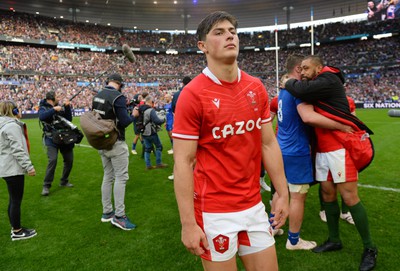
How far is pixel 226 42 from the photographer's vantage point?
1.77 m

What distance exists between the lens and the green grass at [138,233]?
349 cm

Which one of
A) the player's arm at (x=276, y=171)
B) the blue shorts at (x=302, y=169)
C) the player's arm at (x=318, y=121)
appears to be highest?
the player's arm at (x=318, y=121)

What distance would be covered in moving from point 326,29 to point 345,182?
5537 cm

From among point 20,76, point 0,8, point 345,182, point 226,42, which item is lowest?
point 345,182

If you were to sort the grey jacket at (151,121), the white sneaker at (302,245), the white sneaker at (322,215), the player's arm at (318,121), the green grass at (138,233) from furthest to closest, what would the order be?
the grey jacket at (151,121)
the white sneaker at (322,215)
the white sneaker at (302,245)
the green grass at (138,233)
the player's arm at (318,121)

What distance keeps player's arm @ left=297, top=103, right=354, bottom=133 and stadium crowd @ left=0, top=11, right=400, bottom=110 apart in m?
36.4

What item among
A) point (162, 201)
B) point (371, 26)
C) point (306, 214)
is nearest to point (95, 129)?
point (162, 201)

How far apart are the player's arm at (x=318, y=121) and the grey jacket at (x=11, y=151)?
3873 millimetres

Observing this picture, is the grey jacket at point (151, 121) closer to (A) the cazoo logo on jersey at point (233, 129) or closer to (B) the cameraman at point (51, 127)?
(B) the cameraman at point (51, 127)

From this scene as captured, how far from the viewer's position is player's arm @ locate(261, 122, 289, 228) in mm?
2016

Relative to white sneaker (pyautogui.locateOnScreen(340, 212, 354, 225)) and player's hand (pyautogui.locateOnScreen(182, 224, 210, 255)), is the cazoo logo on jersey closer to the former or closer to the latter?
player's hand (pyautogui.locateOnScreen(182, 224, 210, 255))

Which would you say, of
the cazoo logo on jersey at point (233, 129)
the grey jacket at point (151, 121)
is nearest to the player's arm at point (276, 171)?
the cazoo logo on jersey at point (233, 129)

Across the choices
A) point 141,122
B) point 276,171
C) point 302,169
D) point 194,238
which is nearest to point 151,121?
point 141,122

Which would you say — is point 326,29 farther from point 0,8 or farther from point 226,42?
point 226,42
